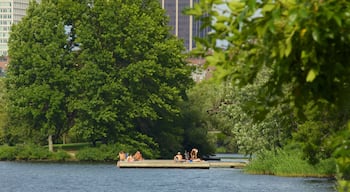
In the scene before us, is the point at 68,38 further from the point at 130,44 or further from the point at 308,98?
the point at 308,98

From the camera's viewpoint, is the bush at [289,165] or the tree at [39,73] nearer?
the bush at [289,165]

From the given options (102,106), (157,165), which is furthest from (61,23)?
(157,165)

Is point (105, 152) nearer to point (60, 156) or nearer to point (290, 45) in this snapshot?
point (60, 156)

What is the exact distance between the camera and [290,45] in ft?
27.2

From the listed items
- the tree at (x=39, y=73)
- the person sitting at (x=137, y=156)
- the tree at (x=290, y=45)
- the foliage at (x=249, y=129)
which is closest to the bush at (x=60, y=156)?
the tree at (x=39, y=73)

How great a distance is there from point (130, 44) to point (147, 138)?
303 inches

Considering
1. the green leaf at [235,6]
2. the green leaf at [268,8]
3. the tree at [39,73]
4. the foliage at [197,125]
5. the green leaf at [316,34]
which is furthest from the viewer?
the foliage at [197,125]

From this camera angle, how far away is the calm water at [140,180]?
51312 millimetres

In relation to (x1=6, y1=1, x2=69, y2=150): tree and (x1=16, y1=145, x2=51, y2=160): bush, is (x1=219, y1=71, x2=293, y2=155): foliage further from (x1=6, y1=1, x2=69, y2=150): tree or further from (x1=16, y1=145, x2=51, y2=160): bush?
(x1=6, y1=1, x2=69, y2=150): tree

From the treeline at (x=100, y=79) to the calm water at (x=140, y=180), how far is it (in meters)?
11.8

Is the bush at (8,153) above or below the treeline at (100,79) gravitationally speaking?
below

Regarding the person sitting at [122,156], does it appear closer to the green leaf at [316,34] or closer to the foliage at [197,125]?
the foliage at [197,125]

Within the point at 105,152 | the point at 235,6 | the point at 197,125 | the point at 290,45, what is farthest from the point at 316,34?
the point at 197,125

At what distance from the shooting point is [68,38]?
8944 centimetres
